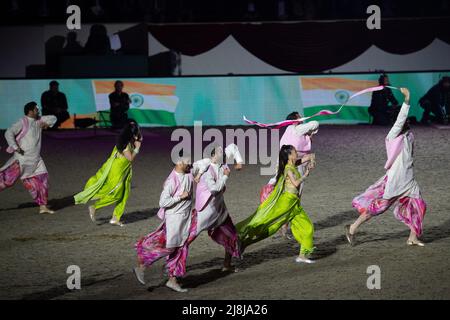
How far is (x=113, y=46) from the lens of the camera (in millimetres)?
25391

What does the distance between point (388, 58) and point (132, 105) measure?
25.8ft

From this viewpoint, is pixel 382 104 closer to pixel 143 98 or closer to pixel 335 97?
pixel 335 97

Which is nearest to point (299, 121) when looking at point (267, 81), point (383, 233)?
point (383, 233)

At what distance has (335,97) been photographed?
75.4 feet

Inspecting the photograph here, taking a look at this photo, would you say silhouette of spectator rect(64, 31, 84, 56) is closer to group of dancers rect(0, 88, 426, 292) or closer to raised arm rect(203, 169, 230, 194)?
group of dancers rect(0, 88, 426, 292)

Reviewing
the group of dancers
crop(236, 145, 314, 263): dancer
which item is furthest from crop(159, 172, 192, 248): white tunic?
crop(236, 145, 314, 263): dancer

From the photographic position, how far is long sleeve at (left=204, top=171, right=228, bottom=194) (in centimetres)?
923

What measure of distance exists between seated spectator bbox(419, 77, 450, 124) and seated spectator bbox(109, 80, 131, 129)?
7651mm

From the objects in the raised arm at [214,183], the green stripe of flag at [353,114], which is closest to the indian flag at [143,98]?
the green stripe of flag at [353,114]

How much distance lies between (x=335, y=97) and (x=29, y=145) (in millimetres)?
11506

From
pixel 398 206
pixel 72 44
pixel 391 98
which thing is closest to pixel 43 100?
pixel 72 44

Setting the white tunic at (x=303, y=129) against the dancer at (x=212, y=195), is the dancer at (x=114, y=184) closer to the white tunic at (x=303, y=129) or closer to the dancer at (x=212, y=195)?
the white tunic at (x=303, y=129)

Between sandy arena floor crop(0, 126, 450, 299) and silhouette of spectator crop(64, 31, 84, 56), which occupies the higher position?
silhouette of spectator crop(64, 31, 84, 56)

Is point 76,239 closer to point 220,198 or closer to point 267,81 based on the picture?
point 220,198
